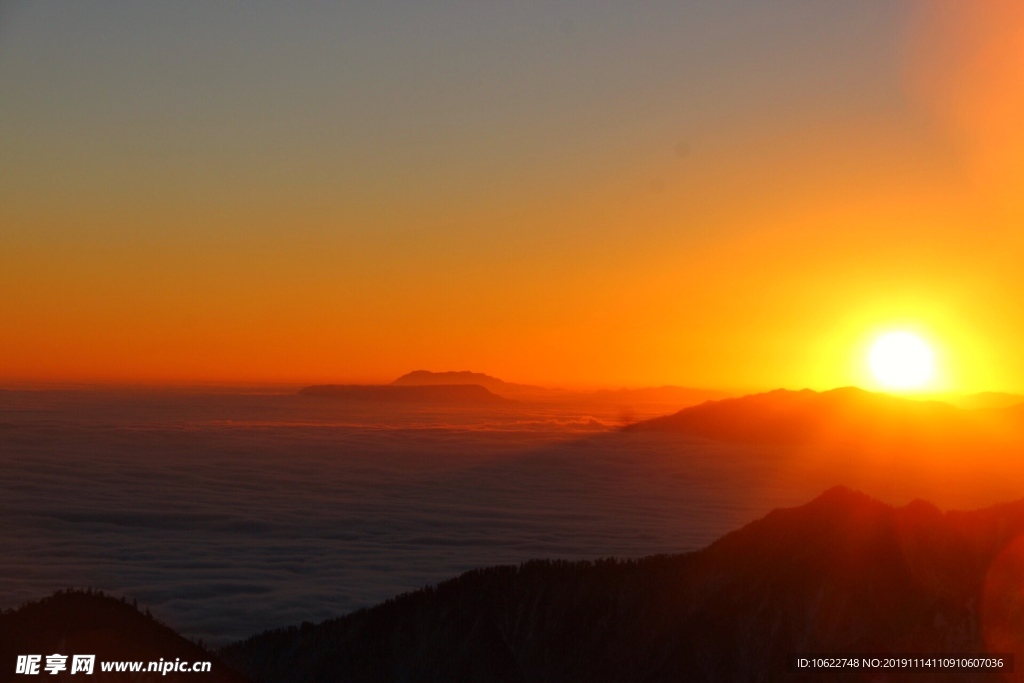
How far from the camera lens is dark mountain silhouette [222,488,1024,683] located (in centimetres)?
1661

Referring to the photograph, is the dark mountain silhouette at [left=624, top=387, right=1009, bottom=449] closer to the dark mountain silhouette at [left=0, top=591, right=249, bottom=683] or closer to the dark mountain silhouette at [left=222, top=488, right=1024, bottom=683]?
the dark mountain silhouette at [left=222, top=488, right=1024, bottom=683]

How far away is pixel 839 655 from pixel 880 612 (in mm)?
1224

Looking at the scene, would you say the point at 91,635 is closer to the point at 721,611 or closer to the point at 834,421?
the point at 721,611

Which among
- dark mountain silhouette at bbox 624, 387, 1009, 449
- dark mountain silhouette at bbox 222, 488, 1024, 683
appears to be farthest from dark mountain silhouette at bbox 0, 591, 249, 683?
dark mountain silhouette at bbox 624, 387, 1009, 449

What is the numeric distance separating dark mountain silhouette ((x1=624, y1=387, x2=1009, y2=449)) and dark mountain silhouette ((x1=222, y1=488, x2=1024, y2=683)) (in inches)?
3856

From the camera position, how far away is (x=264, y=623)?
77.5 feet

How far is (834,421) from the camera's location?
137375 millimetres

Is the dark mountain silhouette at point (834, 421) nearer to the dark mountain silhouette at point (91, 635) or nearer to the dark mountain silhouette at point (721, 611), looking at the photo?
the dark mountain silhouette at point (721, 611)

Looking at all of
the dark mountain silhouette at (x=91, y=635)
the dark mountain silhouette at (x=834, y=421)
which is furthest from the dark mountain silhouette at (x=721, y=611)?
the dark mountain silhouette at (x=834, y=421)

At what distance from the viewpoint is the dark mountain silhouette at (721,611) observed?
54.5ft

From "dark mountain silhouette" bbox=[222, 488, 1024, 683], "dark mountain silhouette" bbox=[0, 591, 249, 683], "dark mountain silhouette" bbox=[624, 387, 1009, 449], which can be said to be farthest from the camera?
"dark mountain silhouette" bbox=[624, 387, 1009, 449]

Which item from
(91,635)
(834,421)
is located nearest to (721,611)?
(91,635)

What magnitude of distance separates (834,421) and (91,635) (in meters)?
138

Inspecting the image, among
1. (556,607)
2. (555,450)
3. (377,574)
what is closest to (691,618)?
(556,607)
